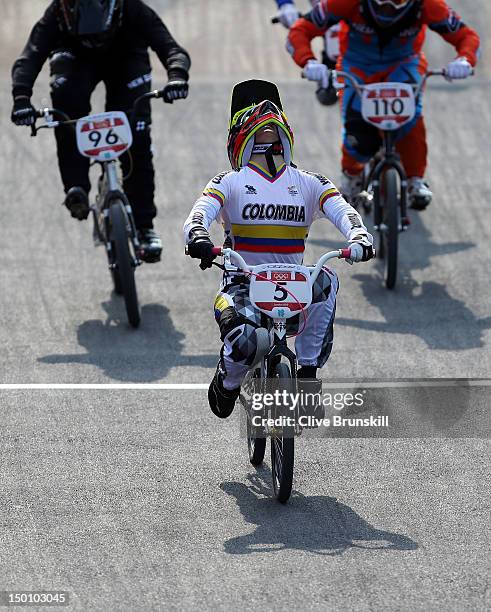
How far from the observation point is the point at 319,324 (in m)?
7.04

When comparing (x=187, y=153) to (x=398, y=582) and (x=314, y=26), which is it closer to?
(x=314, y=26)

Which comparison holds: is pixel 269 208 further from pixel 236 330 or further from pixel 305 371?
pixel 305 371

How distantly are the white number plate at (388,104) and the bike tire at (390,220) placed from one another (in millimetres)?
407

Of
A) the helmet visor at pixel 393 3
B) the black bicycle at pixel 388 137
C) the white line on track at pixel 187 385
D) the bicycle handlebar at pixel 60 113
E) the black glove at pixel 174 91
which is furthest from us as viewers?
the helmet visor at pixel 393 3

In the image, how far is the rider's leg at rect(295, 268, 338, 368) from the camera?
696cm

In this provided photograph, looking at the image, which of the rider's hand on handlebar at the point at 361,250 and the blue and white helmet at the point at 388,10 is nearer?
the rider's hand on handlebar at the point at 361,250

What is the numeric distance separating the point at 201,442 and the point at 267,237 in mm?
1343

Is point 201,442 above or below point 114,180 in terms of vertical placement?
below

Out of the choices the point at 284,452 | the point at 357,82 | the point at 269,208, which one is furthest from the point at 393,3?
the point at 284,452

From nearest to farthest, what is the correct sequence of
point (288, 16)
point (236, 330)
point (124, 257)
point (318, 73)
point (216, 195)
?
point (236, 330) < point (216, 195) < point (124, 257) < point (318, 73) < point (288, 16)

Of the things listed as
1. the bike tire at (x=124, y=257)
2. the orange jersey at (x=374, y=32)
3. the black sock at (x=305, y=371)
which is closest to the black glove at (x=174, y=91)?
the bike tire at (x=124, y=257)

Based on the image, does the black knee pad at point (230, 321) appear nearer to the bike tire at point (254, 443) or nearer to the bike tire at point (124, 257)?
the bike tire at point (254, 443)

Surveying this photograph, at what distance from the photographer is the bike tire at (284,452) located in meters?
6.57

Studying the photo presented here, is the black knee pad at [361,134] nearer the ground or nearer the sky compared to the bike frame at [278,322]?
nearer the ground
